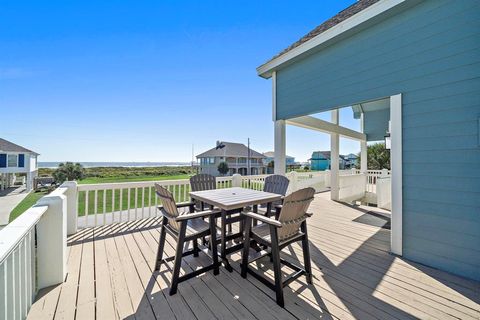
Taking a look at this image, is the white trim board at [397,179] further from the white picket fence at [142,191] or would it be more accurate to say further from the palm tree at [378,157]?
the palm tree at [378,157]

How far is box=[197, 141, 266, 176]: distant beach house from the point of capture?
29.4 metres

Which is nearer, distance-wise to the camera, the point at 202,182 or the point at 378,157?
the point at 202,182

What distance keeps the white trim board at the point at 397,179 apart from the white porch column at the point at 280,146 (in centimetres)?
241

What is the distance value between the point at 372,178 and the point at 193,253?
840cm

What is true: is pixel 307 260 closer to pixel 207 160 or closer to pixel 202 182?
pixel 202 182

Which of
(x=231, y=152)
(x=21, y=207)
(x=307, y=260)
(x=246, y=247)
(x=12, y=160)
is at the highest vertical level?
(x=231, y=152)

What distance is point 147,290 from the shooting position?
6.49ft

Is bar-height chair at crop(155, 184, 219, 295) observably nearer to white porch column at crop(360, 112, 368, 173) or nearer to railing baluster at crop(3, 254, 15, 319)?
railing baluster at crop(3, 254, 15, 319)

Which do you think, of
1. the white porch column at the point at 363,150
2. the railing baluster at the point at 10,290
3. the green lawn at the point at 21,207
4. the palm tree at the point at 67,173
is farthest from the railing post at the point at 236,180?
the palm tree at the point at 67,173

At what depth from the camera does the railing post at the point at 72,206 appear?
332 centimetres

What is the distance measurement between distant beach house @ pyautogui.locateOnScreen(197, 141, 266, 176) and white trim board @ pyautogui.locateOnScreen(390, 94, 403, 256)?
26460 millimetres

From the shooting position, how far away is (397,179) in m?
2.84

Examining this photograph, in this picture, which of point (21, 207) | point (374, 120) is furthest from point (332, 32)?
point (21, 207)

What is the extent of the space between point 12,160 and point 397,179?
101 ft
